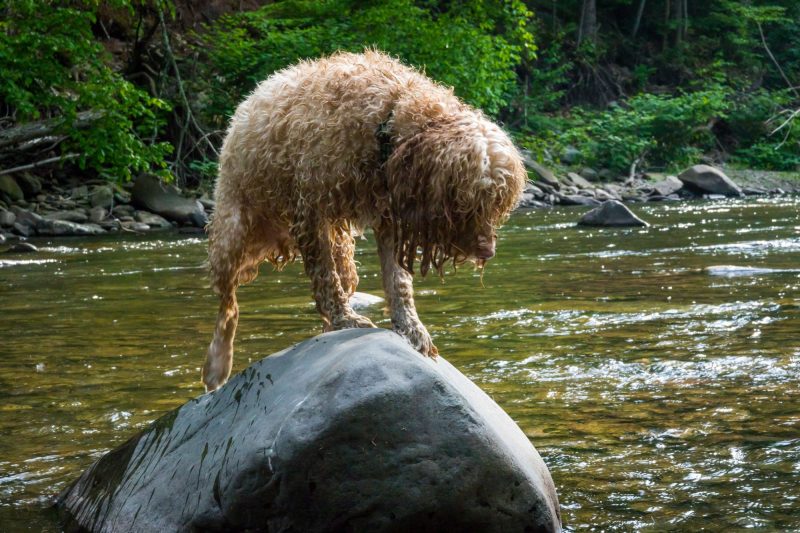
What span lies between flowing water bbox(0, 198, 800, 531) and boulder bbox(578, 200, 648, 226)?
3.99 metres

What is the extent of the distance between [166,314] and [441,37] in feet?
49.9

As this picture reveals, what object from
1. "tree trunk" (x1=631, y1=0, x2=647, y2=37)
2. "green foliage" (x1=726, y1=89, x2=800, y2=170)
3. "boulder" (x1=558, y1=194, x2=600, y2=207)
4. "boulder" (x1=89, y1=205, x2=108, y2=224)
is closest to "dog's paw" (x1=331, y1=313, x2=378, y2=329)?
"boulder" (x1=89, y1=205, x2=108, y2=224)

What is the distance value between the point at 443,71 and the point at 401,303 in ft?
62.4

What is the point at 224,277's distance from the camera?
5.47 meters

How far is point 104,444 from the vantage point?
519cm

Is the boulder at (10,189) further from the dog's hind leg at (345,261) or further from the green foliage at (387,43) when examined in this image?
the dog's hind leg at (345,261)

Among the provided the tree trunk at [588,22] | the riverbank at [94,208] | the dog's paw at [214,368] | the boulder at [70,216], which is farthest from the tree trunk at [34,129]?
the tree trunk at [588,22]

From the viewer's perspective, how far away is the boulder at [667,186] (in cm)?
2816

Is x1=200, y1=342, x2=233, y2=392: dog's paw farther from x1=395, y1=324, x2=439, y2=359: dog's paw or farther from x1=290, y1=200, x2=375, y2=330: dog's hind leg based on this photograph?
x1=395, y1=324, x2=439, y2=359: dog's paw

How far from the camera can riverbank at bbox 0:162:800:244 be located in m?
19.4

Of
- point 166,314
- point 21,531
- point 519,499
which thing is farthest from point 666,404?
point 166,314

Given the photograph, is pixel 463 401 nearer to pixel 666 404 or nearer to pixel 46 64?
pixel 666 404

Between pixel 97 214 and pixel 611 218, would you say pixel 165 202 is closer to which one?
pixel 97 214

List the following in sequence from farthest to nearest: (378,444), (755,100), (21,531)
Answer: (755,100), (21,531), (378,444)
